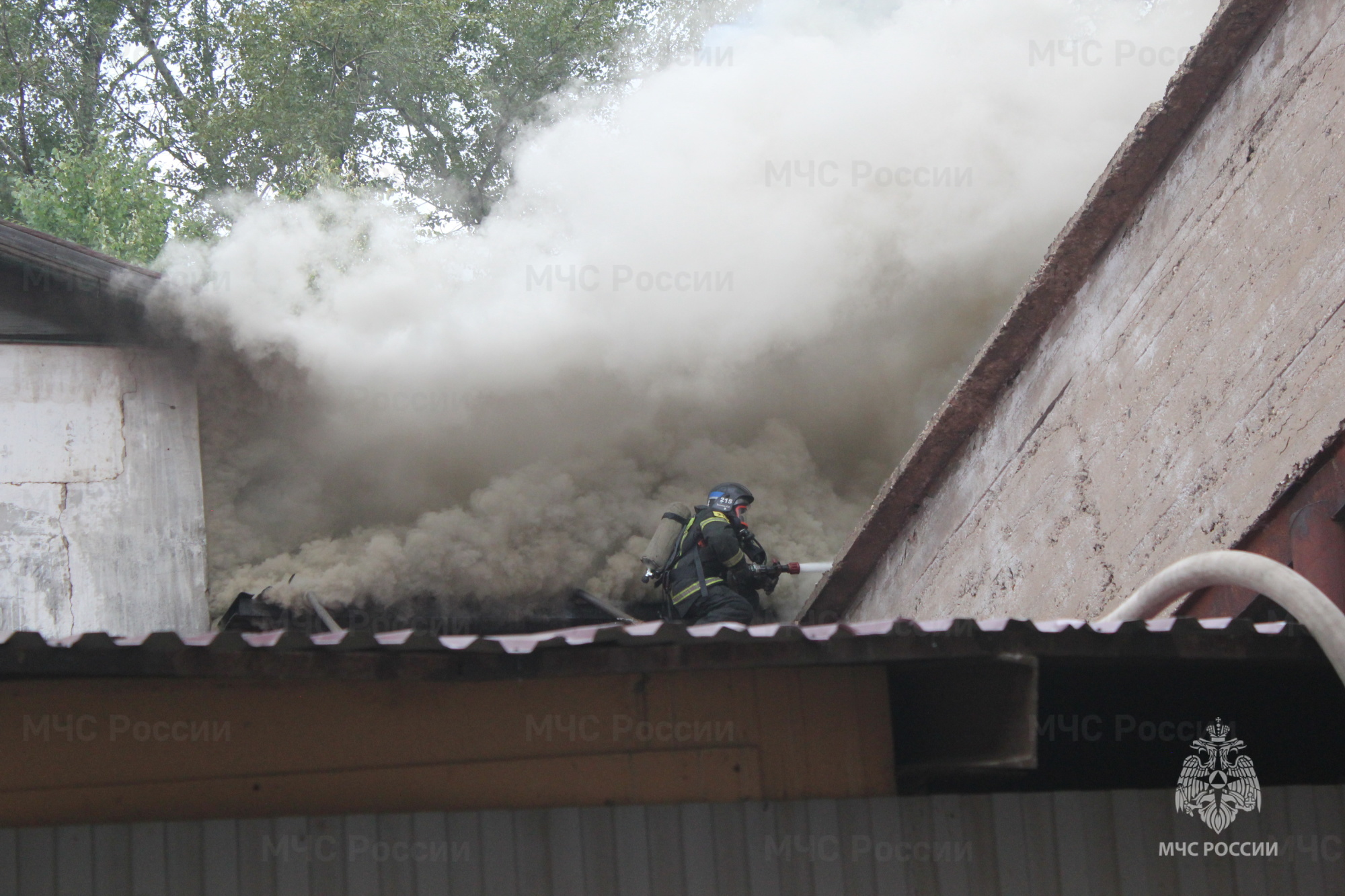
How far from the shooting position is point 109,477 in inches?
310

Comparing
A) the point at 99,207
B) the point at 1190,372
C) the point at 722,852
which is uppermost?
the point at 99,207

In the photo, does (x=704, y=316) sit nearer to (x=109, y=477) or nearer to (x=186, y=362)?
(x=186, y=362)

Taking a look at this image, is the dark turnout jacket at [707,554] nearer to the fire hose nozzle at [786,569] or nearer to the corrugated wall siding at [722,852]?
the fire hose nozzle at [786,569]

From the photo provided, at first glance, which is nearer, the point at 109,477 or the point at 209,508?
the point at 109,477

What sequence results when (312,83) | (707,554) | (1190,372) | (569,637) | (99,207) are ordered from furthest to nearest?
(312,83), (99,207), (707,554), (1190,372), (569,637)

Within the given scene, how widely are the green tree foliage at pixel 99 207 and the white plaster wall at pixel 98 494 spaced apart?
206 inches

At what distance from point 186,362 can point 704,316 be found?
157 inches

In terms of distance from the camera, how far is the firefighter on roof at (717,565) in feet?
25.6

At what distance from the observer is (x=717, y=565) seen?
7.97 m

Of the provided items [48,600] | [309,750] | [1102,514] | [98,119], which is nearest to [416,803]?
[309,750]

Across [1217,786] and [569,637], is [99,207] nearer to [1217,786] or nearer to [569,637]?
[569,637]

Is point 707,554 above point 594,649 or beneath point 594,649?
above

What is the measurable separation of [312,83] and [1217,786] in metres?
15.8

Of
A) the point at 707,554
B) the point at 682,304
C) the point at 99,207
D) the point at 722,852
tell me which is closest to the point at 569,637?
the point at 722,852
